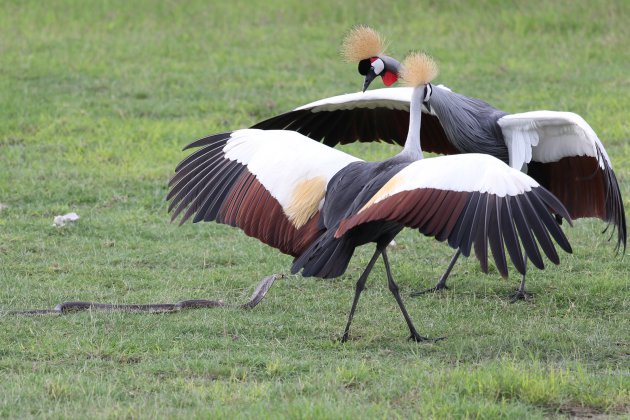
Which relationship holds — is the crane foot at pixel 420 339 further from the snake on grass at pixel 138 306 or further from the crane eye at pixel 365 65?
the crane eye at pixel 365 65

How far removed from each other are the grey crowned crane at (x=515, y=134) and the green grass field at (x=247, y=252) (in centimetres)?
52

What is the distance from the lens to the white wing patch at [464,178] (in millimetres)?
4289

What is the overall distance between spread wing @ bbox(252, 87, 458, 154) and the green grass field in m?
0.77

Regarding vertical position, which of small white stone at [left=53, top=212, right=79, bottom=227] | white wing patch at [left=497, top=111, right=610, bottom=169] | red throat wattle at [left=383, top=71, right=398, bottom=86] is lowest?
small white stone at [left=53, top=212, right=79, bottom=227]

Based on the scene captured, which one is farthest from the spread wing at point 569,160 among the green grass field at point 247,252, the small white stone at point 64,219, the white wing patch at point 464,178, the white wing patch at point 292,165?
the small white stone at point 64,219

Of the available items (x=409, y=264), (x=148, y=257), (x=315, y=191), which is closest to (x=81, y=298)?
(x=148, y=257)

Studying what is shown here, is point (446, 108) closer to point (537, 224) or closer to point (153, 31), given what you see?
point (537, 224)

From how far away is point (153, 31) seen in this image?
12.7 m

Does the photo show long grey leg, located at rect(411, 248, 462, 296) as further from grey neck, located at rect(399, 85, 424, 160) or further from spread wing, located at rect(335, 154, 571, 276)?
spread wing, located at rect(335, 154, 571, 276)

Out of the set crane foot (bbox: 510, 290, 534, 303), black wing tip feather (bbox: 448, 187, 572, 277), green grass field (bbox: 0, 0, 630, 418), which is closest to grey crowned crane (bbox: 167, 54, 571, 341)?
black wing tip feather (bbox: 448, 187, 572, 277)

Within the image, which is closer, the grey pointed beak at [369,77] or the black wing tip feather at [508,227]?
the black wing tip feather at [508,227]

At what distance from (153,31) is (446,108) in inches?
301

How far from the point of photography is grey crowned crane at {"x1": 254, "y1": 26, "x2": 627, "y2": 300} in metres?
5.55

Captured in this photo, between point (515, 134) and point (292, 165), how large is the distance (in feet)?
4.41
